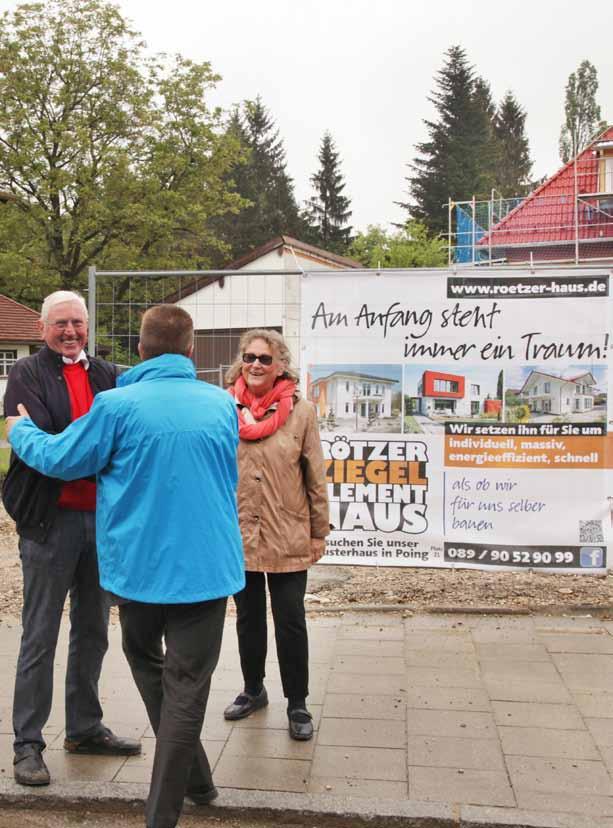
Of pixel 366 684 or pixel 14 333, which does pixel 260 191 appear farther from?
pixel 366 684

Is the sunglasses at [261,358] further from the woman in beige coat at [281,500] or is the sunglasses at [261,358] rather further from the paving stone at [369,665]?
the paving stone at [369,665]

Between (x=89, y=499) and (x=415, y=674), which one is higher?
(x=89, y=499)

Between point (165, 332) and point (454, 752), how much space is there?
2.29 m

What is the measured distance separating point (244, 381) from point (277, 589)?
103cm

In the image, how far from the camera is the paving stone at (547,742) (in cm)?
405

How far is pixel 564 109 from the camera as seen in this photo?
76.8 m

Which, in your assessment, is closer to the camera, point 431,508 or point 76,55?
point 431,508

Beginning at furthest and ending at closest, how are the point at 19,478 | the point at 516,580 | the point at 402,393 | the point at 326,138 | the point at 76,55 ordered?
the point at 326,138
the point at 76,55
the point at 516,580
the point at 402,393
the point at 19,478

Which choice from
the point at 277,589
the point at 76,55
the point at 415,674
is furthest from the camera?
the point at 76,55

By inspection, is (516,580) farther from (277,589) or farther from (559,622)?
(277,589)

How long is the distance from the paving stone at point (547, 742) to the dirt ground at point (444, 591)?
1.97m

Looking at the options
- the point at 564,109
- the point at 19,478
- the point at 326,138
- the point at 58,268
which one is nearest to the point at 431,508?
the point at 19,478

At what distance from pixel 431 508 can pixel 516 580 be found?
4.81ft

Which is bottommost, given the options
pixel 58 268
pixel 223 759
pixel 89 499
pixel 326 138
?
pixel 223 759
